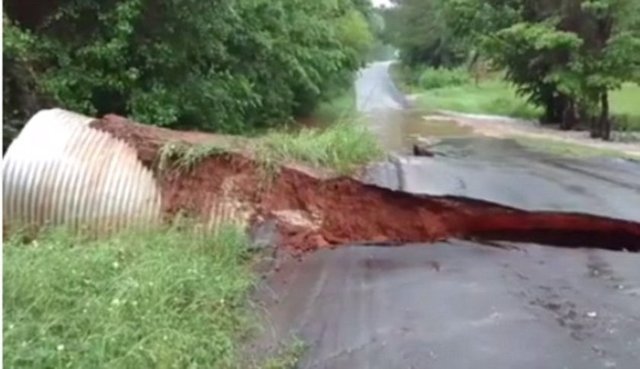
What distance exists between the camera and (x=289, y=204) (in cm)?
627

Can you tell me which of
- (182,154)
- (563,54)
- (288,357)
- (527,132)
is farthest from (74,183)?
(527,132)

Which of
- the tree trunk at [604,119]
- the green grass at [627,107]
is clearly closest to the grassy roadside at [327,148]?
the tree trunk at [604,119]

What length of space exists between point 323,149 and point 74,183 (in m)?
2.00

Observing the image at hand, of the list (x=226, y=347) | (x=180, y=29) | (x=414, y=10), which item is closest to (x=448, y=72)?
(x=414, y=10)

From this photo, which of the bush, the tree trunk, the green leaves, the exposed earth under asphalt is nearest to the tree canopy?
the green leaves

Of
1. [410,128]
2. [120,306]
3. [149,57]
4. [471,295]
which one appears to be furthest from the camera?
[410,128]

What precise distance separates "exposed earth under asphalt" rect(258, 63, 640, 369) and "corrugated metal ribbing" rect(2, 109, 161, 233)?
1.25m

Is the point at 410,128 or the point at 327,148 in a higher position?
the point at 327,148

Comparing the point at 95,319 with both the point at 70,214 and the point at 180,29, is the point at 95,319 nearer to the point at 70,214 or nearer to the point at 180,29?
the point at 70,214

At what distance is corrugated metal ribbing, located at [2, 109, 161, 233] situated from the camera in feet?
19.2

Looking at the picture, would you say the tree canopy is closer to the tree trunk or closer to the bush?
the tree trunk

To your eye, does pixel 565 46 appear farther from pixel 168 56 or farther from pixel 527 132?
pixel 168 56

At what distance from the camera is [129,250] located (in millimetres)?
4879

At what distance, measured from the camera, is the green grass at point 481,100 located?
25.2 meters
